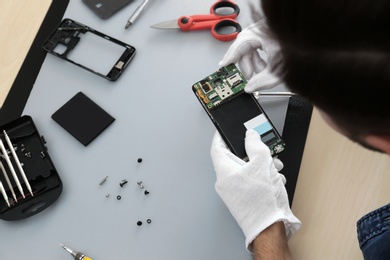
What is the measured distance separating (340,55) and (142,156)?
21.2 inches

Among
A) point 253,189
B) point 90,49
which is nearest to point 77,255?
point 253,189

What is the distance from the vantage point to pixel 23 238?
86 centimetres

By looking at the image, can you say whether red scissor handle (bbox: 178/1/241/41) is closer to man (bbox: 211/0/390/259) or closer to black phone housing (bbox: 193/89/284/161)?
black phone housing (bbox: 193/89/284/161)

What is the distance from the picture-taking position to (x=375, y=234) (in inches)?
28.8

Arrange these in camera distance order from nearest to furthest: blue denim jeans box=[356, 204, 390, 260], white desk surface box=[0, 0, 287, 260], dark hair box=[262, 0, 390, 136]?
dark hair box=[262, 0, 390, 136] → blue denim jeans box=[356, 204, 390, 260] → white desk surface box=[0, 0, 287, 260]

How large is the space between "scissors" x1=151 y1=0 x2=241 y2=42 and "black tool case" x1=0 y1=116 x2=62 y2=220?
14.1 inches

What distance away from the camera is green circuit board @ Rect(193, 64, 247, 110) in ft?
2.88

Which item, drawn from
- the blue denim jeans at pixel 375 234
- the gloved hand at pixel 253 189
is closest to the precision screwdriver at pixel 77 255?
the gloved hand at pixel 253 189

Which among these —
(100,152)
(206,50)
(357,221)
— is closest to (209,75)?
(206,50)

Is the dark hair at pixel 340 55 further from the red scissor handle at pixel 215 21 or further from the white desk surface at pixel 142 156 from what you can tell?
the red scissor handle at pixel 215 21

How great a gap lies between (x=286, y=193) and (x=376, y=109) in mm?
373

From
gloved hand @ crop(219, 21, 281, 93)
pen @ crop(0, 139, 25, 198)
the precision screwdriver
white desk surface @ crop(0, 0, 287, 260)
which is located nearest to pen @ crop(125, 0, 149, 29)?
white desk surface @ crop(0, 0, 287, 260)

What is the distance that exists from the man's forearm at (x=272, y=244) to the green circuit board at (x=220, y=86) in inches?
9.8

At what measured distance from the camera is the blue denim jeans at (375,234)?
2.36 feet
